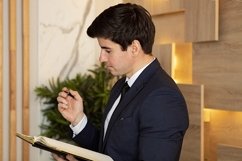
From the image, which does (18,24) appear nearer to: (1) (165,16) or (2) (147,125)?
(1) (165,16)

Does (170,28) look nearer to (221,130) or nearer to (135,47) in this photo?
(221,130)

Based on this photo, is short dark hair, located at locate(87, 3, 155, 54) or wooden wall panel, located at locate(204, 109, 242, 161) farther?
wooden wall panel, located at locate(204, 109, 242, 161)

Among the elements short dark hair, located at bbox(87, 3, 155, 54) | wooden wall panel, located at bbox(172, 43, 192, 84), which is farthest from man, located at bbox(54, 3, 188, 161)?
wooden wall panel, located at bbox(172, 43, 192, 84)

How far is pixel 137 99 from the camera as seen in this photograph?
1.41 metres

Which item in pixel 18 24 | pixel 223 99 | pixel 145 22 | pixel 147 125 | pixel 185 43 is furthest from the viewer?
pixel 18 24

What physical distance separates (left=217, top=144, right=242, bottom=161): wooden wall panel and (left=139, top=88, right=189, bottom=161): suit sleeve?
1.09 m

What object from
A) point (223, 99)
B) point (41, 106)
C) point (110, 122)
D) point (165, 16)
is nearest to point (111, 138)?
point (110, 122)

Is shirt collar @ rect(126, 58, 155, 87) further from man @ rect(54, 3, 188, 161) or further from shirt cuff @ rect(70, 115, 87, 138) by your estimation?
shirt cuff @ rect(70, 115, 87, 138)

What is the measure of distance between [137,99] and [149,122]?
0.38 ft

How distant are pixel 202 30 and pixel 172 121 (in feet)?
4.41

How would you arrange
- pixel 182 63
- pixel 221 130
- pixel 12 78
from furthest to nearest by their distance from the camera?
pixel 12 78 → pixel 182 63 → pixel 221 130

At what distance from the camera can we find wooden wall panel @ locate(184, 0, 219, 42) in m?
2.45

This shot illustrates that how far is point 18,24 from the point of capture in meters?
3.19

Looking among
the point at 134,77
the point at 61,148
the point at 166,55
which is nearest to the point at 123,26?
the point at 134,77
